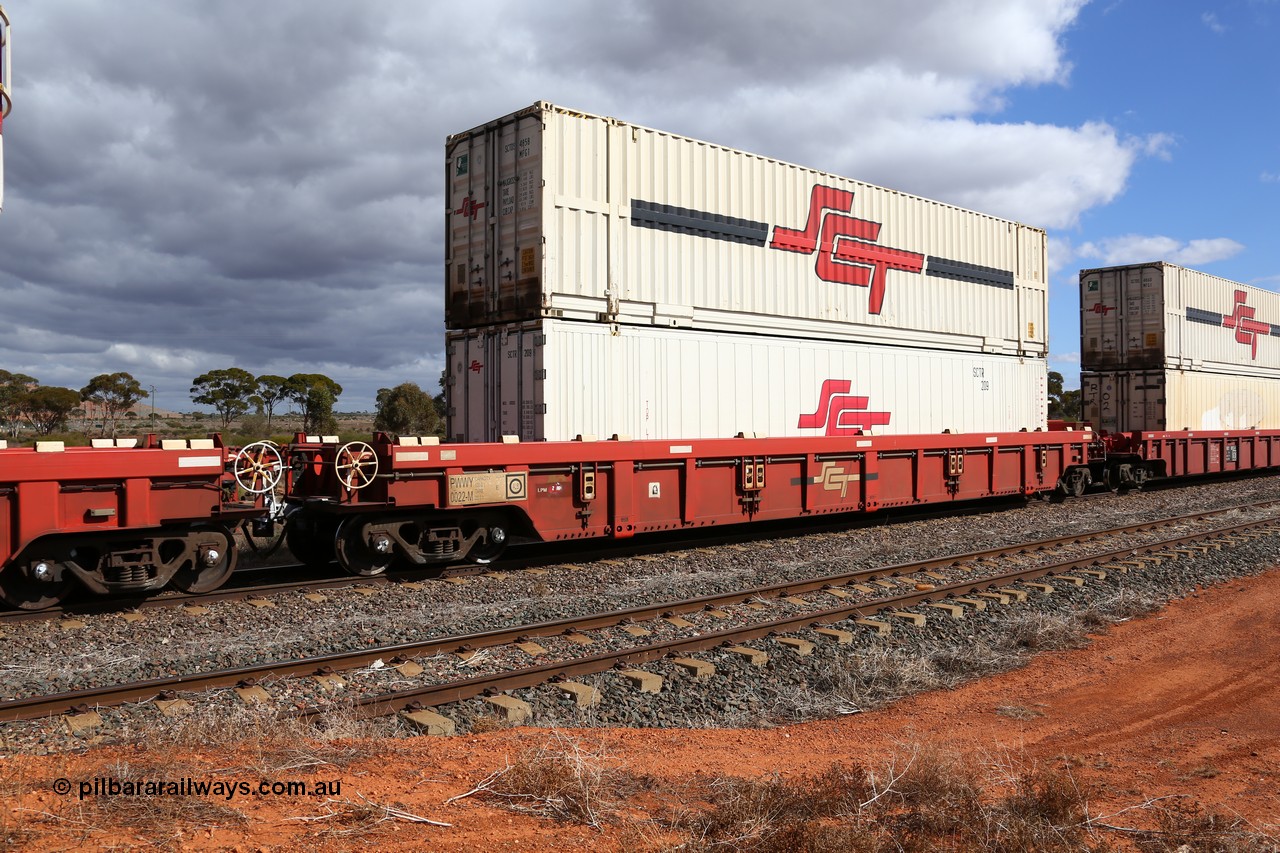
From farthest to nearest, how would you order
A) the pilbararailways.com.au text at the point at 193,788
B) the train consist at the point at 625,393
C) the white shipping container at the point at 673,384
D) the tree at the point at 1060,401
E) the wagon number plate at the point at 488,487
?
the tree at the point at 1060,401 < the white shipping container at the point at 673,384 < the wagon number plate at the point at 488,487 < the train consist at the point at 625,393 < the pilbararailways.com.au text at the point at 193,788

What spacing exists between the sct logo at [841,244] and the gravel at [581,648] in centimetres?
454

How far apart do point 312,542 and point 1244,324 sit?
27.0 m

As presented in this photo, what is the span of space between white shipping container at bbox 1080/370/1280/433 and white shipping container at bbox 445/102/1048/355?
10.4m

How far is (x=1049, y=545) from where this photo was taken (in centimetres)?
1170

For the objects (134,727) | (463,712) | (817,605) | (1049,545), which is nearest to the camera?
(134,727)

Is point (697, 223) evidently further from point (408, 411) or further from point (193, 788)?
point (408, 411)

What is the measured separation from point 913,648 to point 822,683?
3.97 feet

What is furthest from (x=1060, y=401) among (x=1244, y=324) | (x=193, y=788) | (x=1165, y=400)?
(x=193, y=788)

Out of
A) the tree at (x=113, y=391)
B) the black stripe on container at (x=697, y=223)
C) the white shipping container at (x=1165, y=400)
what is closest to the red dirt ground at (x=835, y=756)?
the black stripe on container at (x=697, y=223)

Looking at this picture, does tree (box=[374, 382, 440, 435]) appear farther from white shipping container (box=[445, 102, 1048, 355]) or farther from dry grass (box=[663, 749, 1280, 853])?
dry grass (box=[663, 749, 1280, 853])

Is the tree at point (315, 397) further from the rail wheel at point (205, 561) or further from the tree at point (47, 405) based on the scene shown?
the rail wheel at point (205, 561)

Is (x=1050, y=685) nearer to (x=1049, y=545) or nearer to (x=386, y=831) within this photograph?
(x=386, y=831)

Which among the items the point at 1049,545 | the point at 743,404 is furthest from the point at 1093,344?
the point at 743,404

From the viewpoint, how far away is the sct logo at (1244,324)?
24.8 m
